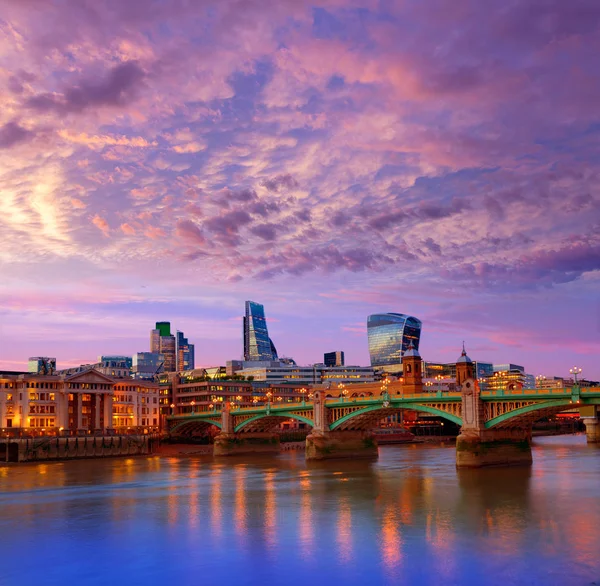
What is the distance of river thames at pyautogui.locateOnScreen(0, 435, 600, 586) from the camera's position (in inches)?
1524

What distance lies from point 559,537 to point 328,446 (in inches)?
2805

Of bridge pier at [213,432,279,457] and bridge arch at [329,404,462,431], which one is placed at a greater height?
bridge arch at [329,404,462,431]

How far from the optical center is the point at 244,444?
144125 millimetres

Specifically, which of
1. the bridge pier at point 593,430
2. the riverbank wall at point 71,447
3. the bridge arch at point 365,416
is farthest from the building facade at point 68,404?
the bridge pier at point 593,430

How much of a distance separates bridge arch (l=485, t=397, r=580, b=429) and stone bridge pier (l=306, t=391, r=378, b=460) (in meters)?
31.0

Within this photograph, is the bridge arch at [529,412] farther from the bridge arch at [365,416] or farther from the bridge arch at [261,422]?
the bridge arch at [261,422]

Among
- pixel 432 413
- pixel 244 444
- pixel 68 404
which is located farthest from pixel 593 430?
pixel 68 404

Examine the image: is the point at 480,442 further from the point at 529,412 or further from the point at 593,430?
the point at 593,430

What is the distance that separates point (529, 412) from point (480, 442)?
680 centimetres

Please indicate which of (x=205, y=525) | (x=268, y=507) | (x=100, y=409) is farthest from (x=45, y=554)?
(x=100, y=409)

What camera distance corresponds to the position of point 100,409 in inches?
6304

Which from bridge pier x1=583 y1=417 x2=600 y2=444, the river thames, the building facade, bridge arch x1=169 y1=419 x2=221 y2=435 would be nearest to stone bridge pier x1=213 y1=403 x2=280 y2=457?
the building facade

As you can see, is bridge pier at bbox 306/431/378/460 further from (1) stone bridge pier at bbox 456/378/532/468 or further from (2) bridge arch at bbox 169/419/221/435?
(2) bridge arch at bbox 169/419/221/435

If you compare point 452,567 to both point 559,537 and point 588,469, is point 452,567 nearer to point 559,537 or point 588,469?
point 559,537
